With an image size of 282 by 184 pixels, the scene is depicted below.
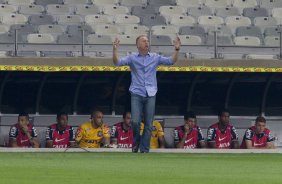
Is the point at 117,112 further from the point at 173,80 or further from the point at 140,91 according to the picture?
the point at 140,91

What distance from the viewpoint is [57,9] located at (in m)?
21.4

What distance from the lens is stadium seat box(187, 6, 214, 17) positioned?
22.0 metres

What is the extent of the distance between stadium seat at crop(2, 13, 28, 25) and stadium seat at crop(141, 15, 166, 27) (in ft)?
7.87

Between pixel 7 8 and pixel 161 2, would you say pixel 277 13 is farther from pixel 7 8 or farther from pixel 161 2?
pixel 7 8

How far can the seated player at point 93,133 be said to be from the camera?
17.8m

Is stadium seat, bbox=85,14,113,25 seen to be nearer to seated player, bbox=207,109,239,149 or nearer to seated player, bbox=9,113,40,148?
seated player, bbox=9,113,40,148

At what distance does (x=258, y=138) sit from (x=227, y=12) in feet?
14.6

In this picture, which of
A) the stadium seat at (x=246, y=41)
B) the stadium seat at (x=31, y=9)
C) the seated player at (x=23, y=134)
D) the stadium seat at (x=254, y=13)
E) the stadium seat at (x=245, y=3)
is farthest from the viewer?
the stadium seat at (x=245, y=3)

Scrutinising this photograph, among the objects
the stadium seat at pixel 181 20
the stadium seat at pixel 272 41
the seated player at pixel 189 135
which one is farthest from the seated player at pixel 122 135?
the stadium seat at pixel 181 20

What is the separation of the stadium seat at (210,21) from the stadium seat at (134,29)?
1457 mm

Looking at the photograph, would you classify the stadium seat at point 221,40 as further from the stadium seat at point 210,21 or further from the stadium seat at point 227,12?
the stadium seat at point 227,12

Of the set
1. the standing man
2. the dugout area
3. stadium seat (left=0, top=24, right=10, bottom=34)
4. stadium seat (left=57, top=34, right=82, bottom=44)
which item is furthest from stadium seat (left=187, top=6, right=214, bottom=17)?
the standing man

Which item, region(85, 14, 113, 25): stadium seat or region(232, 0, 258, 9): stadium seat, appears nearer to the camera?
region(85, 14, 113, 25): stadium seat

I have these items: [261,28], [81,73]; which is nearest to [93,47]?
[81,73]
